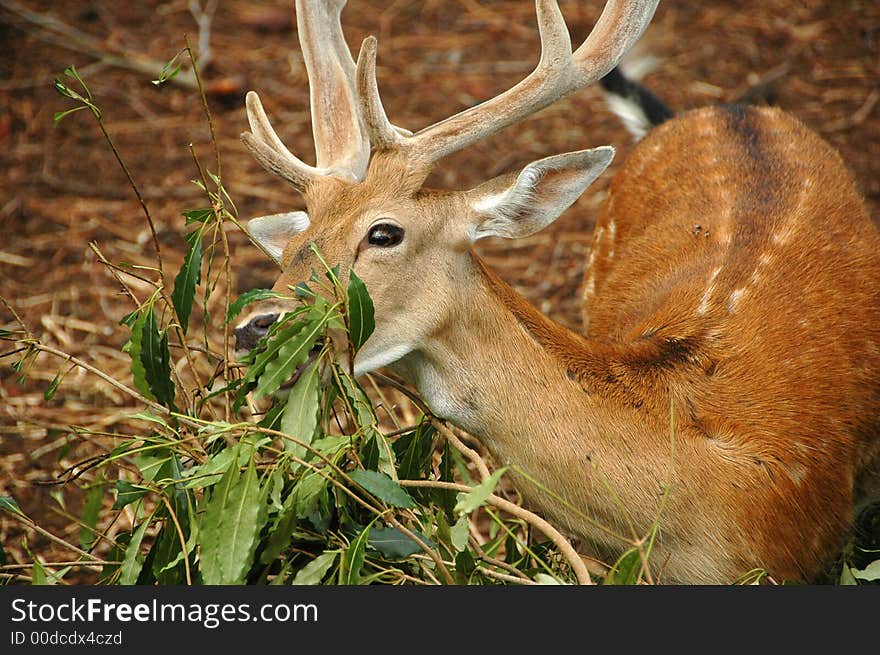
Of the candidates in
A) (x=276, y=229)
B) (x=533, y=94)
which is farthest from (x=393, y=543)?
(x=533, y=94)

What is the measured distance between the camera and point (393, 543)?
8.91 feet

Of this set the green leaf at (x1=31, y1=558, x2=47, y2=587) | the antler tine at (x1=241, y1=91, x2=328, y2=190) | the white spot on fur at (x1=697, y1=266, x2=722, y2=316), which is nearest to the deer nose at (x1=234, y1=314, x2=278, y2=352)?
the antler tine at (x1=241, y1=91, x2=328, y2=190)

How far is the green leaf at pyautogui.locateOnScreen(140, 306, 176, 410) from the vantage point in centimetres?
289

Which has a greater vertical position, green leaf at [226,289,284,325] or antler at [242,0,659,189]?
antler at [242,0,659,189]

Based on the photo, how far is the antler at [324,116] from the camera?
10.1ft

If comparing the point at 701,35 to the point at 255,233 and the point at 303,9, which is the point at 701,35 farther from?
the point at 255,233

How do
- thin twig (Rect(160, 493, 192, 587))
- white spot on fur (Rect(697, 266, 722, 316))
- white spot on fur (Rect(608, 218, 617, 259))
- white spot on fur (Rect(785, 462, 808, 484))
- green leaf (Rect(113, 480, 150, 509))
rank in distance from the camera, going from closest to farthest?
thin twig (Rect(160, 493, 192, 587)) < green leaf (Rect(113, 480, 150, 509)) < white spot on fur (Rect(785, 462, 808, 484)) < white spot on fur (Rect(697, 266, 722, 316)) < white spot on fur (Rect(608, 218, 617, 259))

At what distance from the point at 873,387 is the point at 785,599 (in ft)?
3.04

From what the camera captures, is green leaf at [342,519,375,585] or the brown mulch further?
the brown mulch

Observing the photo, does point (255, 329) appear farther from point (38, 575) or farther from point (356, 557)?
point (38, 575)

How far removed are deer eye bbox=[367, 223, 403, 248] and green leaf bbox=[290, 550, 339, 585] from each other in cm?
80

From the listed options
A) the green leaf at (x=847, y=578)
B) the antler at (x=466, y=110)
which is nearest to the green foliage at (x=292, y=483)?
the antler at (x=466, y=110)

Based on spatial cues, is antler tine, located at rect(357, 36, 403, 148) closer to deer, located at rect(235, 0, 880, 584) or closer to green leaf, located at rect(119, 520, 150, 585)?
deer, located at rect(235, 0, 880, 584)

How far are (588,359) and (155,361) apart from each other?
3.80 ft
